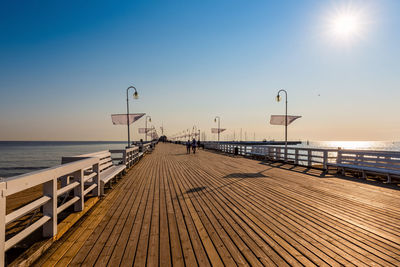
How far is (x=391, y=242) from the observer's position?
3363 millimetres

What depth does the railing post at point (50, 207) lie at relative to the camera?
3178mm

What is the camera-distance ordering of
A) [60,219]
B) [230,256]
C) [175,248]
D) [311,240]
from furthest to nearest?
[60,219]
[311,240]
[175,248]
[230,256]

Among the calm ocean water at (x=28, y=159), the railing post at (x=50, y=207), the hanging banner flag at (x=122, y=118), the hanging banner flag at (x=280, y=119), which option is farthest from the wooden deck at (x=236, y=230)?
the calm ocean water at (x=28, y=159)

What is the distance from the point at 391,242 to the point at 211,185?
4.82 meters

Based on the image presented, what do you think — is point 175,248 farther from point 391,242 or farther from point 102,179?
point 102,179

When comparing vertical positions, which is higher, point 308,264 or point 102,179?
point 102,179

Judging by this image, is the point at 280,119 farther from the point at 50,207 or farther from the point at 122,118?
the point at 50,207

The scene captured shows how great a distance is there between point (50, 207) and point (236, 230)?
286 centimetres

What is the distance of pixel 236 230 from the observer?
3779mm

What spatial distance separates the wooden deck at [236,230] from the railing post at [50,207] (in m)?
0.22

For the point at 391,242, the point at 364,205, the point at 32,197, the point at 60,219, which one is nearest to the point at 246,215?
the point at 391,242

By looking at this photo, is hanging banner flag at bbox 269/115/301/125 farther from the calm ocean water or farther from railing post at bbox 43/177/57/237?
the calm ocean water

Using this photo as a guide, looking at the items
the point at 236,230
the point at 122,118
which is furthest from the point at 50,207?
the point at 122,118

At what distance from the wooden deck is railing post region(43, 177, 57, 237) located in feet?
0.72
